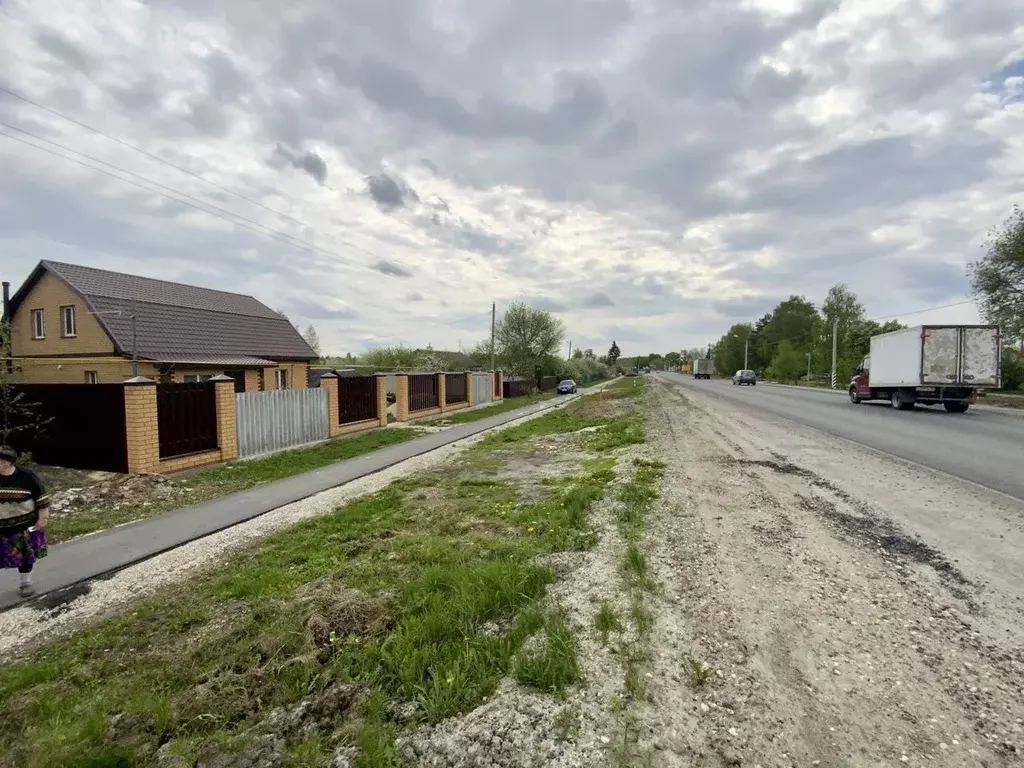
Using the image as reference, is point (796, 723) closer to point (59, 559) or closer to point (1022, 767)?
point (1022, 767)

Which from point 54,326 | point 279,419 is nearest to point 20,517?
point 279,419

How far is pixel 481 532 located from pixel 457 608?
2007mm

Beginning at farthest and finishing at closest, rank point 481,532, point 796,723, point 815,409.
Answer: point 815,409 < point 481,532 < point 796,723

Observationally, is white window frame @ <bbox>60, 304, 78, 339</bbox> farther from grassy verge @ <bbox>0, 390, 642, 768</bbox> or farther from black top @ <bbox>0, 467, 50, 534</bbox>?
grassy verge @ <bbox>0, 390, 642, 768</bbox>

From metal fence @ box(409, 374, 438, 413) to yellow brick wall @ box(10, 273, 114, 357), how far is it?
11604mm

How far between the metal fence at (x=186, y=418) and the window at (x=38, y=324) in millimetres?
18859

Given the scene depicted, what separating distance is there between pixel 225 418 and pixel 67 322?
1713 cm

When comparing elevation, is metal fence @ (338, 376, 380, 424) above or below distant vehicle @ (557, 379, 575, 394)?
above

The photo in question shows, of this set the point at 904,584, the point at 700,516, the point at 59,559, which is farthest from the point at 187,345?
the point at 904,584

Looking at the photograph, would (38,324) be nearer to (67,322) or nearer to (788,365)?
(67,322)

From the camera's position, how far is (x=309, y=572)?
15.1ft

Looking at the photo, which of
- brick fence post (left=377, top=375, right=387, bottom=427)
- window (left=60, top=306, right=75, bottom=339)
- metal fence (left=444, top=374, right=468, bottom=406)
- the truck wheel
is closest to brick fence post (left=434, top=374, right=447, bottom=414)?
metal fence (left=444, top=374, right=468, bottom=406)

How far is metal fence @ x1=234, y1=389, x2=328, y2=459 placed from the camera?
442 inches

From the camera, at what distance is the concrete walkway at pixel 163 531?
4.76 m
